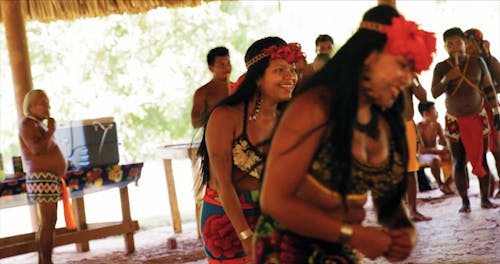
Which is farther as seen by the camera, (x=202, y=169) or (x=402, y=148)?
(x=202, y=169)

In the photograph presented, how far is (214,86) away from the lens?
7176mm

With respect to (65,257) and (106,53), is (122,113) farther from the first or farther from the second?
(65,257)

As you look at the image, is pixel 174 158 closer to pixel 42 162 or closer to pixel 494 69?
pixel 42 162

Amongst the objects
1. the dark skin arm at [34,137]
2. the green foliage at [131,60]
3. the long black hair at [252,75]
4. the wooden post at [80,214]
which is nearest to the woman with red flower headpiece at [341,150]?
the long black hair at [252,75]

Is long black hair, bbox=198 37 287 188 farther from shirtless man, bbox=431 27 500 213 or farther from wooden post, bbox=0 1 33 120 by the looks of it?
wooden post, bbox=0 1 33 120

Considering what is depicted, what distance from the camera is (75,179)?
7.47 metres

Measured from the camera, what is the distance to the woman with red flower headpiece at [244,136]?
3.39 meters

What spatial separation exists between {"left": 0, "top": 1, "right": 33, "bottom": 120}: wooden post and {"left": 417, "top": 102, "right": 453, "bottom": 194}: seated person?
439 cm

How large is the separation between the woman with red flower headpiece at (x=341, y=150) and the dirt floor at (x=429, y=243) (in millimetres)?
3795

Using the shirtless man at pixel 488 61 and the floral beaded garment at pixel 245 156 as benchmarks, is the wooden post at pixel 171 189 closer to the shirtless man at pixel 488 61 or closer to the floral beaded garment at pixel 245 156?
the shirtless man at pixel 488 61

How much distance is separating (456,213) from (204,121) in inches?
193

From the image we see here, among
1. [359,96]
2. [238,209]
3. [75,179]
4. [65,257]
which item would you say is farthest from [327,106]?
[65,257]

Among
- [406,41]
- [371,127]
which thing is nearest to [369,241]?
[371,127]

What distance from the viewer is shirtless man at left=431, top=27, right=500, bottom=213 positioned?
25.4 feet
